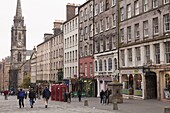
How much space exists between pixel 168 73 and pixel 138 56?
19.4 ft

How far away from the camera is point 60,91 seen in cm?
→ 3847

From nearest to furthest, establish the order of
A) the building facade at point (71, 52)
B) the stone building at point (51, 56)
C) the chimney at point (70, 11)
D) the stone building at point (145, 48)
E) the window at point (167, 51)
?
1. the window at point (167, 51)
2. the stone building at point (145, 48)
3. the building facade at point (71, 52)
4. the chimney at point (70, 11)
5. the stone building at point (51, 56)

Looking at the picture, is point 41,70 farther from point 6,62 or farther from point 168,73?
point 6,62

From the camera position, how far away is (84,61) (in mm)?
52781

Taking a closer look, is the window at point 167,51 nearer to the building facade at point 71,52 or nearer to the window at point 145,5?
the window at point 145,5

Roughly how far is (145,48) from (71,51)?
2650 centimetres

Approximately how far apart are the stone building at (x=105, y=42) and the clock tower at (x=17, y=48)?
99.2 meters

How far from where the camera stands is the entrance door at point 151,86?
114 feet

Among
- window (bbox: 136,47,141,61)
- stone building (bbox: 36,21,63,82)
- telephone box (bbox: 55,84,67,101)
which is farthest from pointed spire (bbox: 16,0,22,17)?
window (bbox: 136,47,141,61)

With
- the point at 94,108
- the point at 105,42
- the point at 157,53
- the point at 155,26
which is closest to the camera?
the point at 94,108

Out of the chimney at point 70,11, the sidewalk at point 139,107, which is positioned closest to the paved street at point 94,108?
the sidewalk at point 139,107

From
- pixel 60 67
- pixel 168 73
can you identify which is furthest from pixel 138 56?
pixel 60 67

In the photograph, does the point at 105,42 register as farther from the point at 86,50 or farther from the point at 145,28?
the point at 145,28

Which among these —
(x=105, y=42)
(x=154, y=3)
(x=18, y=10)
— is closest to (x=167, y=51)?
(x=154, y=3)
